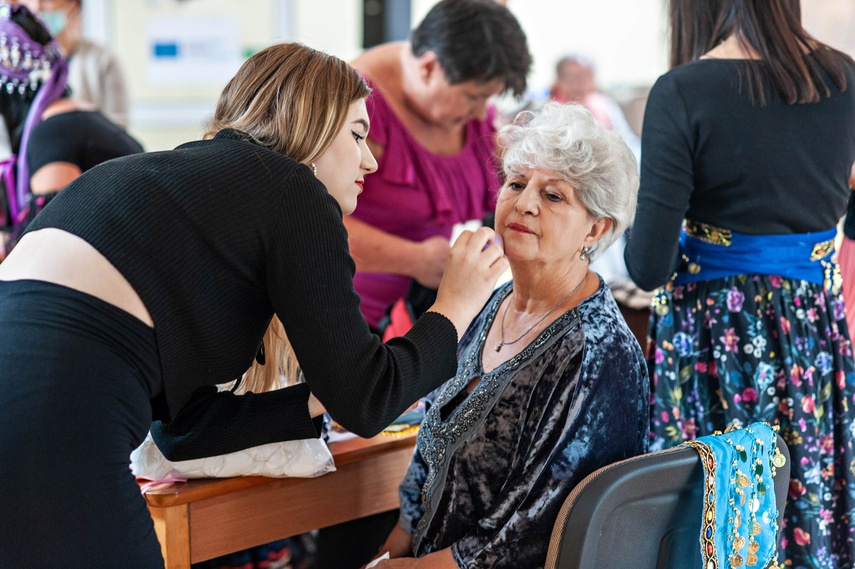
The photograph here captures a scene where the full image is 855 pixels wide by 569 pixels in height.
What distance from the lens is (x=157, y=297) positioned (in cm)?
114

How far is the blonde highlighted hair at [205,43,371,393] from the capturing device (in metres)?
1.27

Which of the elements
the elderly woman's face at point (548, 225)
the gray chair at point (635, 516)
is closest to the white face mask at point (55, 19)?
the elderly woman's face at point (548, 225)

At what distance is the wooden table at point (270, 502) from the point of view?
1529 millimetres

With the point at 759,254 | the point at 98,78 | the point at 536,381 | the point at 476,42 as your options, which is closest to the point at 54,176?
the point at 476,42

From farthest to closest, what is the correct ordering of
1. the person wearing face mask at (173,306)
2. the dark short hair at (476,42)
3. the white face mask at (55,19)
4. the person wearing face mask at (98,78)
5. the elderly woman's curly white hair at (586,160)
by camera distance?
the person wearing face mask at (98,78) → the white face mask at (55,19) → the dark short hair at (476,42) → the elderly woman's curly white hair at (586,160) → the person wearing face mask at (173,306)

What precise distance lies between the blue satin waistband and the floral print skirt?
2cm

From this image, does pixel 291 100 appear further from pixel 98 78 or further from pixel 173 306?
pixel 98 78

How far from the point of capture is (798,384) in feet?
5.86

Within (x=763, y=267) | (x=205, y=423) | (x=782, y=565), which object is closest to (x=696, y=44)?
(x=763, y=267)

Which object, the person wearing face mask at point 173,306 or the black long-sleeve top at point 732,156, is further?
the black long-sleeve top at point 732,156

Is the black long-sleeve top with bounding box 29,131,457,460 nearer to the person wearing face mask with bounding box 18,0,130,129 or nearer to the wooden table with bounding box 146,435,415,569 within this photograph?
the wooden table with bounding box 146,435,415,569

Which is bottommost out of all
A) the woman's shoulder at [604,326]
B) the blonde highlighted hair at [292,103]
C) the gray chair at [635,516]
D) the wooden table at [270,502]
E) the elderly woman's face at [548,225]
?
the wooden table at [270,502]

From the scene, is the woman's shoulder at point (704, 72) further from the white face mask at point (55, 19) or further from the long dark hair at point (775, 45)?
the white face mask at point (55, 19)

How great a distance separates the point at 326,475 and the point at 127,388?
2.00 feet
